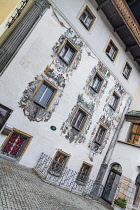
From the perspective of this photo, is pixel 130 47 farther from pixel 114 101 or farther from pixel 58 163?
pixel 58 163

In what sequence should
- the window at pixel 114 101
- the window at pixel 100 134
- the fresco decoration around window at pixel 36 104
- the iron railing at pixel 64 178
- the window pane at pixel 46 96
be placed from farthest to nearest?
the window at pixel 114 101 < the window at pixel 100 134 < the window pane at pixel 46 96 < the iron railing at pixel 64 178 < the fresco decoration around window at pixel 36 104

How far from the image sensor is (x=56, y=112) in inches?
366

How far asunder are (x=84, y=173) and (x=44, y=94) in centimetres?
650

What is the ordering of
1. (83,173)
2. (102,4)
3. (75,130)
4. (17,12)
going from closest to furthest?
(17,12)
(75,130)
(83,173)
(102,4)

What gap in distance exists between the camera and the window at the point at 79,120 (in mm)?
10359

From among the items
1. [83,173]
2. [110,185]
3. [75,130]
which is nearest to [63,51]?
[75,130]

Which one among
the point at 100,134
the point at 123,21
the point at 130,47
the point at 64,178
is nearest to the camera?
the point at 64,178

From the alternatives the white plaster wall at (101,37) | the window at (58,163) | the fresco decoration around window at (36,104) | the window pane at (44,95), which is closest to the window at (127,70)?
the white plaster wall at (101,37)

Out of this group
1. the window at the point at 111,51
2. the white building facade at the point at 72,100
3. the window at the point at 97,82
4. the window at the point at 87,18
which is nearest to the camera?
the white building facade at the point at 72,100

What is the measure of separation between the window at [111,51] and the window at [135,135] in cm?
612

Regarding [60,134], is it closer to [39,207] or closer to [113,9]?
[39,207]

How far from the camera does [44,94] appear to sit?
8922 mm

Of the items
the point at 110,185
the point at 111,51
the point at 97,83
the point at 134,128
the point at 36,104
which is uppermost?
the point at 111,51

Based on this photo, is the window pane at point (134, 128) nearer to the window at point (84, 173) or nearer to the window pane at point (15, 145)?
the window at point (84, 173)
